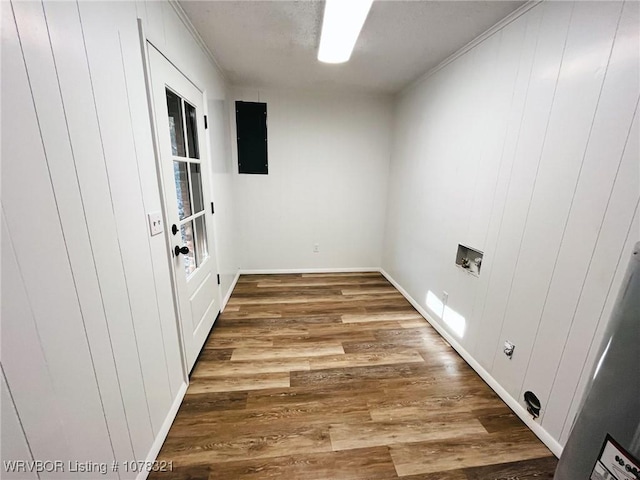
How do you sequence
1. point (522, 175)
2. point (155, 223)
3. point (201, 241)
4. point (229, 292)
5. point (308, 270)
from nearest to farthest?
point (155, 223), point (522, 175), point (201, 241), point (229, 292), point (308, 270)

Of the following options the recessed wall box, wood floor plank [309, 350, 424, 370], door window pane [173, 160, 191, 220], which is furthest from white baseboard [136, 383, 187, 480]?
the recessed wall box

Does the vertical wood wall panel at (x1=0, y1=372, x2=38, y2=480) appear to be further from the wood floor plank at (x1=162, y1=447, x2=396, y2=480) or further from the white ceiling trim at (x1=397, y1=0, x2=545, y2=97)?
the white ceiling trim at (x1=397, y1=0, x2=545, y2=97)

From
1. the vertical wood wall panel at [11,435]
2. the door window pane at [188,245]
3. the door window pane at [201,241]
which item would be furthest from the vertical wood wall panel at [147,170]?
the vertical wood wall panel at [11,435]

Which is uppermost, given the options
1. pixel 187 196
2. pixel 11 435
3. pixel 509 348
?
pixel 187 196

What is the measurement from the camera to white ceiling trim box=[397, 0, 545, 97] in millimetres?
1449

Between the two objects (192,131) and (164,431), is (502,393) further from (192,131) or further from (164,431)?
(192,131)

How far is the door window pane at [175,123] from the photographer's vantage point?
1536mm

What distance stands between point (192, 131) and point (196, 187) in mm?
425

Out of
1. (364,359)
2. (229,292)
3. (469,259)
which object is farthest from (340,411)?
(229,292)

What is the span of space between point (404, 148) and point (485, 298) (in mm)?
1980

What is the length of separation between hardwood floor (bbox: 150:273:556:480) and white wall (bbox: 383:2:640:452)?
28 cm

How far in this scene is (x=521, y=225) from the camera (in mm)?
A: 1517

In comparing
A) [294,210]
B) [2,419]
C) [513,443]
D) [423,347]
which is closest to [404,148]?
[294,210]

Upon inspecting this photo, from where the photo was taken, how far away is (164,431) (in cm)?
133
